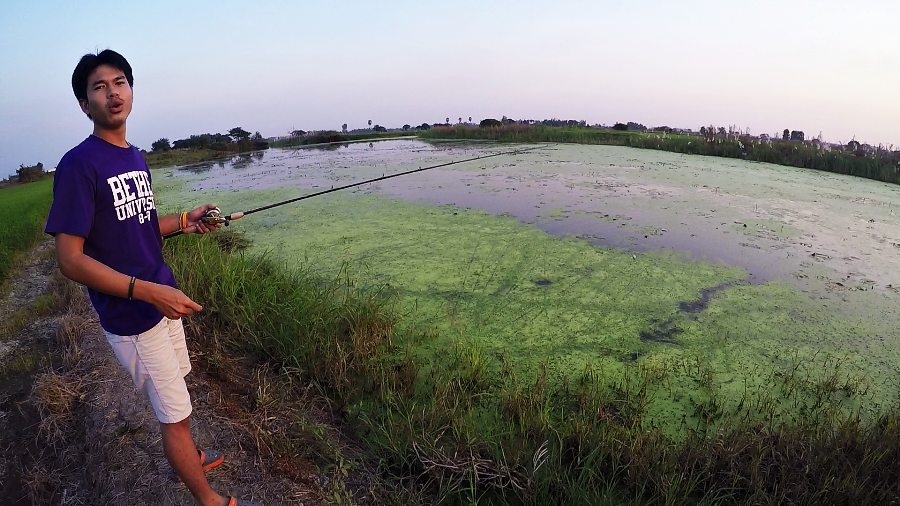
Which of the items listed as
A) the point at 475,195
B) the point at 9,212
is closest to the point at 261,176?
the point at 9,212

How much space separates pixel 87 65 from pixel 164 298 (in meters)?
0.59

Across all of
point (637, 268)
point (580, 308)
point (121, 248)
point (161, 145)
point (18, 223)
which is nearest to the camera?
point (121, 248)

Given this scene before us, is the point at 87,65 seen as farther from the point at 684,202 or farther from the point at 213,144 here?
the point at 213,144

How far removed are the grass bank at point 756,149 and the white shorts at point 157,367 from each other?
10072mm

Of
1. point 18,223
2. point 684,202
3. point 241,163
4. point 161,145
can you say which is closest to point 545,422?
point 684,202

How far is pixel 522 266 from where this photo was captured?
354cm

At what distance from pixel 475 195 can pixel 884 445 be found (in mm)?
5048

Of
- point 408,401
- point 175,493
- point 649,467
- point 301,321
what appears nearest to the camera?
point 175,493

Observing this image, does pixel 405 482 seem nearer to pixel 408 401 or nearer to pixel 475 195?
pixel 408 401

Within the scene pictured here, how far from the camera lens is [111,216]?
116 cm

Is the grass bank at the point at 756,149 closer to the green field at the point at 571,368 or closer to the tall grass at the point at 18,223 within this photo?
the green field at the point at 571,368

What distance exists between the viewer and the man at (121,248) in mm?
1070

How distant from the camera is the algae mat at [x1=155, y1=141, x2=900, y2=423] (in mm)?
2338

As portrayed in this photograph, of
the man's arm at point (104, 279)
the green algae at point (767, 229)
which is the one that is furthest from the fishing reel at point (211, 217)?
the green algae at point (767, 229)
